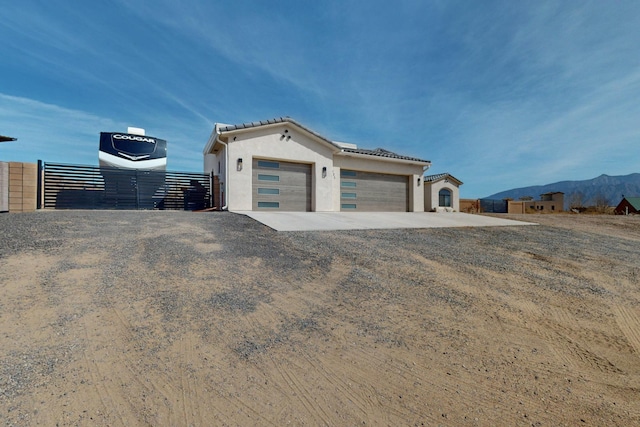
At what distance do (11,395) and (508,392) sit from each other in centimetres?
334

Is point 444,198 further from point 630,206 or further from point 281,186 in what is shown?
point 630,206

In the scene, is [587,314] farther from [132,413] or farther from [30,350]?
[30,350]

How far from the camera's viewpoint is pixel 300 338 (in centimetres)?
258

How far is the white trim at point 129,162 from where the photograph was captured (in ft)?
36.0

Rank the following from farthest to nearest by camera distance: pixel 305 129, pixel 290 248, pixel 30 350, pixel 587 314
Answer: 1. pixel 305 129
2. pixel 290 248
3. pixel 587 314
4. pixel 30 350

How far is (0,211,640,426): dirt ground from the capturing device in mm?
1792

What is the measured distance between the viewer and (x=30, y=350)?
84.7 inches

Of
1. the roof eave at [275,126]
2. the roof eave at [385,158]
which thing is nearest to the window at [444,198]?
the roof eave at [385,158]

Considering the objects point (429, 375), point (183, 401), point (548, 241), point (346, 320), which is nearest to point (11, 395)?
point (183, 401)

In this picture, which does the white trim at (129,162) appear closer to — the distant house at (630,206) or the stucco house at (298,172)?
the stucco house at (298,172)

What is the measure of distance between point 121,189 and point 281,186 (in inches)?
257

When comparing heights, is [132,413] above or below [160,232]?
below

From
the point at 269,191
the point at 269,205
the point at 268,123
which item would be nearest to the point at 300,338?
the point at 269,205

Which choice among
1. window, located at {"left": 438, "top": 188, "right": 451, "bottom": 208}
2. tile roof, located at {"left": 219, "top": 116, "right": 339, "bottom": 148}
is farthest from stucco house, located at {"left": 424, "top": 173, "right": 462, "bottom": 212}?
tile roof, located at {"left": 219, "top": 116, "right": 339, "bottom": 148}
